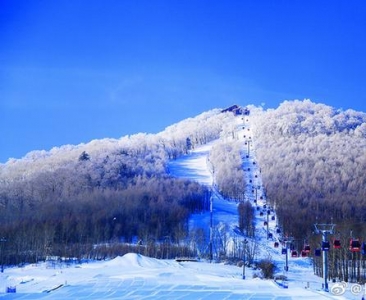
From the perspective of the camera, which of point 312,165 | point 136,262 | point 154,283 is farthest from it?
point 312,165

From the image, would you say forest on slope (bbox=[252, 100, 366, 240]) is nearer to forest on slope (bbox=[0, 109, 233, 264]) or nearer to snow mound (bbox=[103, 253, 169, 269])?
forest on slope (bbox=[0, 109, 233, 264])

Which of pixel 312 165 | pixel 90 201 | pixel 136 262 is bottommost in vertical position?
pixel 136 262

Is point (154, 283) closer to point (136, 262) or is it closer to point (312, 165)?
point (136, 262)

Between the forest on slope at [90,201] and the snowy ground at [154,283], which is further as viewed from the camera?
the forest on slope at [90,201]

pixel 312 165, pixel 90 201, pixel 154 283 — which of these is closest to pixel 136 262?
pixel 154 283

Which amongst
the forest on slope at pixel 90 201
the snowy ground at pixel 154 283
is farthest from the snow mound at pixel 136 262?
the forest on slope at pixel 90 201

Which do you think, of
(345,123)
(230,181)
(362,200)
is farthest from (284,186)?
(345,123)

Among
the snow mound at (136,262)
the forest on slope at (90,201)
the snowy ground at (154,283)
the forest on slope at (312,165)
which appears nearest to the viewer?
the snowy ground at (154,283)

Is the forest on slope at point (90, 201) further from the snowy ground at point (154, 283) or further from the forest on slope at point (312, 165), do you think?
the forest on slope at point (312, 165)

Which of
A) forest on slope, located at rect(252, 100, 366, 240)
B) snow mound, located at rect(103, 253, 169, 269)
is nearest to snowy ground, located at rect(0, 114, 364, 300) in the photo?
snow mound, located at rect(103, 253, 169, 269)

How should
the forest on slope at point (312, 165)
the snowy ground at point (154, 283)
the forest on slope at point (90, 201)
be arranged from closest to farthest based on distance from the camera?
the snowy ground at point (154, 283), the forest on slope at point (90, 201), the forest on slope at point (312, 165)

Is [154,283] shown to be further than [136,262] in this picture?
No

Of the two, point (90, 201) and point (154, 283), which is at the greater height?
point (90, 201)

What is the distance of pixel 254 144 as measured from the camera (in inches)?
5305
